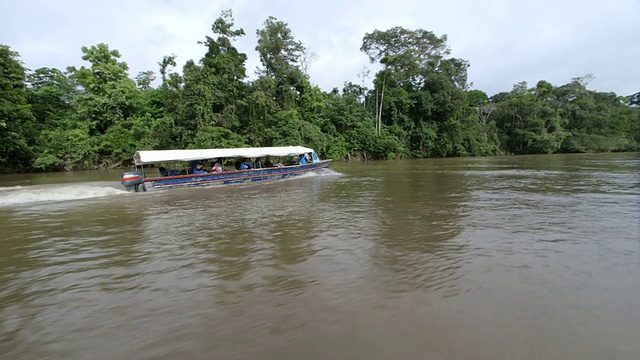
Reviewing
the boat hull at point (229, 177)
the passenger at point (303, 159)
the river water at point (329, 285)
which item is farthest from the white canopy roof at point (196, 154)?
the river water at point (329, 285)

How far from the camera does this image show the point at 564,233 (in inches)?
256

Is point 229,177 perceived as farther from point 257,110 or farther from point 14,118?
point 14,118

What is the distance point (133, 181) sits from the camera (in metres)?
14.3

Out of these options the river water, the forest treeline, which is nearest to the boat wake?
the river water

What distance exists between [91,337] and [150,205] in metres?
8.53

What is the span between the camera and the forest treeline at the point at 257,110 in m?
29.5

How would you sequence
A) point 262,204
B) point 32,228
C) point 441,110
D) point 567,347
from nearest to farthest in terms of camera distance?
1. point 567,347
2. point 32,228
3. point 262,204
4. point 441,110

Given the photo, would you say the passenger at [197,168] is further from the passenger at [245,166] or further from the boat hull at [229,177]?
the passenger at [245,166]

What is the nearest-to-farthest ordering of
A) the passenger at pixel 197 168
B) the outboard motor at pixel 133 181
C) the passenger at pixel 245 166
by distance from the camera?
the outboard motor at pixel 133 181 < the passenger at pixel 197 168 < the passenger at pixel 245 166

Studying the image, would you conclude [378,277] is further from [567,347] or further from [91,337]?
[91,337]

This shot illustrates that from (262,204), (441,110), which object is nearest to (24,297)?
(262,204)

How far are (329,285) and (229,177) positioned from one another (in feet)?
43.2

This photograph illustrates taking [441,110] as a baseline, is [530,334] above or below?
below

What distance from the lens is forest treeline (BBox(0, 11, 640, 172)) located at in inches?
1161
